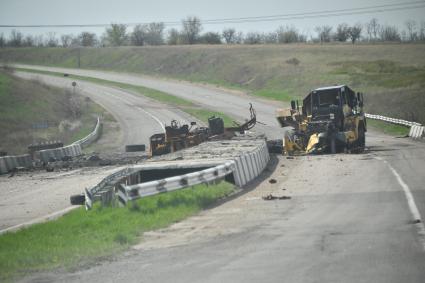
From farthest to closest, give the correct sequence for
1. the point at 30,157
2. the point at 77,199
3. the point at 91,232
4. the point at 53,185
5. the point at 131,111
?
1. the point at 131,111
2. the point at 30,157
3. the point at 53,185
4. the point at 77,199
5. the point at 91,232

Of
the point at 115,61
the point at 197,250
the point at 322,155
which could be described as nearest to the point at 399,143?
the point at 322,155

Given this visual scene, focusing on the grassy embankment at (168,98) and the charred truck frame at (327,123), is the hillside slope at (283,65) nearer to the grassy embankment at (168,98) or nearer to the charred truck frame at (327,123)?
the grassy embankment at (168,98)

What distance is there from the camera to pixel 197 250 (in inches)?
462

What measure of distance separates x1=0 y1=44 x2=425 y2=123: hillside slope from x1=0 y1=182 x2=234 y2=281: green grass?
132 ft

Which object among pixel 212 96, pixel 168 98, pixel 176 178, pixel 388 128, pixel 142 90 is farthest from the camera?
Result: pixel 142 90

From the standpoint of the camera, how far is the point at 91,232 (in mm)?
14383

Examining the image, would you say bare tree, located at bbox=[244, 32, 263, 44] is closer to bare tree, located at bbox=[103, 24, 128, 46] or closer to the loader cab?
bare tree, located at bbox=[103, 24, 128, 46]

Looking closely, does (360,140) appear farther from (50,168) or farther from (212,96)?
(212,96)

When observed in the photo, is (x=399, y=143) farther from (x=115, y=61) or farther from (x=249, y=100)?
(x=115, y=61)

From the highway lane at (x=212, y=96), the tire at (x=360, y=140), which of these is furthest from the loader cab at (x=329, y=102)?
the highway lane at (x=212, y=96)

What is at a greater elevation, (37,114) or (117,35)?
(117,35)

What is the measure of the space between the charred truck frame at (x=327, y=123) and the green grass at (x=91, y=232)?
500 inches

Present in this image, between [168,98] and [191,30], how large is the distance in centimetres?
8176

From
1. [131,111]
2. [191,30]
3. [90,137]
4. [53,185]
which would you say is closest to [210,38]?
[191,30]
